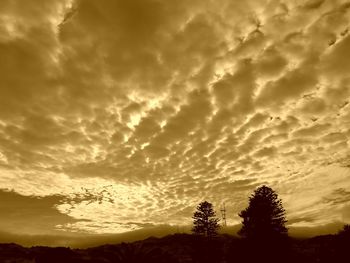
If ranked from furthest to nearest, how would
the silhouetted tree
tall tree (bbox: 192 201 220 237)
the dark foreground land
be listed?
tall tree (bbox: 192 201 220 237), the silhouetted tree, the dark foreground land

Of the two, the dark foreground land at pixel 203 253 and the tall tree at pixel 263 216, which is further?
the tall tree at pixel 263 216

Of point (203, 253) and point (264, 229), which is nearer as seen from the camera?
point (264, 229)

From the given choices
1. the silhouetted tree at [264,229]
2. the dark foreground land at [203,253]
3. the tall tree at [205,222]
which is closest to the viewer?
the dark foreground land at [203,253]

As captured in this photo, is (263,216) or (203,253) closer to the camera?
(263,216)

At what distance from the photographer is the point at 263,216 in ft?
150

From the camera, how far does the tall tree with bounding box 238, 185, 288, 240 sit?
4419cm

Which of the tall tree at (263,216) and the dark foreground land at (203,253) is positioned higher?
the tall tree at (263,216)

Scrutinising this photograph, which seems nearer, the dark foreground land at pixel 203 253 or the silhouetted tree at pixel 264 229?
the dark foreground land at pixel 203 253

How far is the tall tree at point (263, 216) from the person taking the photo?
44.2m

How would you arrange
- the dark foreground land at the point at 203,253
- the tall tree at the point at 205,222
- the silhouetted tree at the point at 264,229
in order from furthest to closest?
the tall tree at the point at 205,222
the silhouetted tree at the point at 264,229
the dark foreground land at the point at 203,253

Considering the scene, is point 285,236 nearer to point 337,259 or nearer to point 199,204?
point 337,259

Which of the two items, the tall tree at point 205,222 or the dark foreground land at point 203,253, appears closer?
the dark foreground land at point 203,253

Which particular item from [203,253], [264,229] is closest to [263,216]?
[264,229]

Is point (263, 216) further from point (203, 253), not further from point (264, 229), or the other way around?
point (203, 253)
